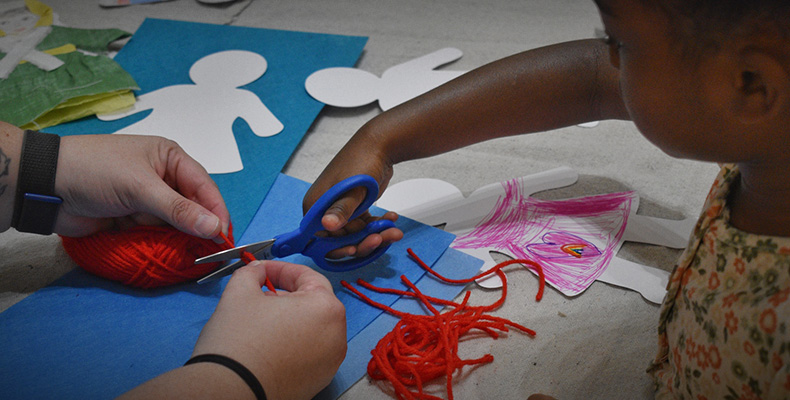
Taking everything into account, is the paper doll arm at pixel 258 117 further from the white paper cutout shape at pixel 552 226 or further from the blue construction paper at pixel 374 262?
the white paper cutout shape at pixel 552 226

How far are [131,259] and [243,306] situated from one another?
0.25 m

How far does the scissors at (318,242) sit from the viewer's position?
798 mm

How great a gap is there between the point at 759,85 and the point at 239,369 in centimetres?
54

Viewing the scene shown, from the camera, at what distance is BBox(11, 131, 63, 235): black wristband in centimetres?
82

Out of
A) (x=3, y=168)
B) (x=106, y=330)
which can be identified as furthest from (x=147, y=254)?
(x=3, y=168)

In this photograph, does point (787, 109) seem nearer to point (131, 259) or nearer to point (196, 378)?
point (196, 378)

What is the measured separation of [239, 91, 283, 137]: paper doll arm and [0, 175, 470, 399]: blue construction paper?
37 centimetres

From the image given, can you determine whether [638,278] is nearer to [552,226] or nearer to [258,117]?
[552,226]

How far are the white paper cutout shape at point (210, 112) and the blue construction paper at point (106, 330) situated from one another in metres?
0.29

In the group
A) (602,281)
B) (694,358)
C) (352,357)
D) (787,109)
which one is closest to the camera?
(787,109)

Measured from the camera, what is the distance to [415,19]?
1.55m

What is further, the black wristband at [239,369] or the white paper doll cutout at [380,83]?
the white paper doll cutout at [380,83]

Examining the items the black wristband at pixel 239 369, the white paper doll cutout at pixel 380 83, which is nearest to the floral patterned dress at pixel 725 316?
the black wristband at pixel 239 369

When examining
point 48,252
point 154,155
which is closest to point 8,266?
point 48,252
